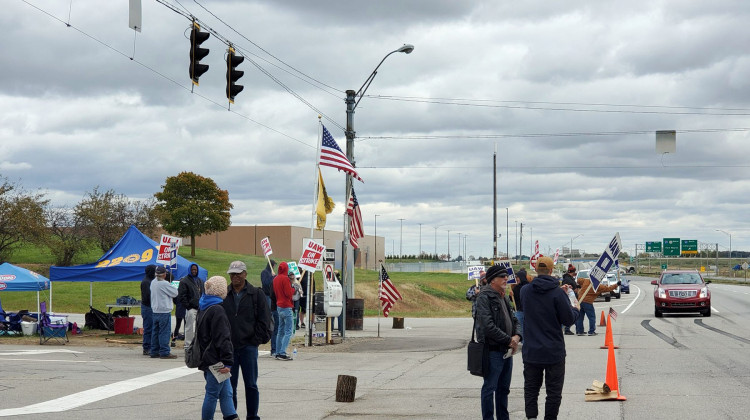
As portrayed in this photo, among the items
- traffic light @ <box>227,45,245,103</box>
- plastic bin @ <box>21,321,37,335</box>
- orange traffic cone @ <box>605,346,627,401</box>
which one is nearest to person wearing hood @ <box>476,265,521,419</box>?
orange traffic cone @ <box>605,346,627,401</box>

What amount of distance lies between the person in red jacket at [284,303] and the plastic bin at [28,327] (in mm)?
8936

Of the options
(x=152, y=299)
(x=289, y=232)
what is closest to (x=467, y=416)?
(x=152, y=299)

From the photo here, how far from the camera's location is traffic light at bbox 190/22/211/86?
14305 mm

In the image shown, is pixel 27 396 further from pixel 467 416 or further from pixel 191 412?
pixel 467 416

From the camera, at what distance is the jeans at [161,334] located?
17.5 meters

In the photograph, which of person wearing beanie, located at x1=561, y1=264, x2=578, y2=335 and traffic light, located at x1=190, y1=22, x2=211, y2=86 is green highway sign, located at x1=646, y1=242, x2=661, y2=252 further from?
traffic light, located at x1=190, y1=22, x2=211, y2=86

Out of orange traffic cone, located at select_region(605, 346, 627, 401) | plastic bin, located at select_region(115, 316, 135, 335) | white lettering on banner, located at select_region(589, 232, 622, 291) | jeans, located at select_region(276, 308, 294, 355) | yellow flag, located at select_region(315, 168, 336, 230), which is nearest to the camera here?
orange traffic cone, located at select_region(605, 346, 627, 401)

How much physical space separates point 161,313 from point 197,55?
583 cm

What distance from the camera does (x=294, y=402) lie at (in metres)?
11.6

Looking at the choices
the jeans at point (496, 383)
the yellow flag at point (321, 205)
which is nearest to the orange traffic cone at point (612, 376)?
the jeans at point (496, 383)

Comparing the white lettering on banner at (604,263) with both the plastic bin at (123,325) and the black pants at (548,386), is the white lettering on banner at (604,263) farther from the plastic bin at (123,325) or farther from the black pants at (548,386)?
the plastic bin at (123,325)

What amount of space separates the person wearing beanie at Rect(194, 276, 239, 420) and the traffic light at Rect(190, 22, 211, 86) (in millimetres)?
6251

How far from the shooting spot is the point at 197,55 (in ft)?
47.1

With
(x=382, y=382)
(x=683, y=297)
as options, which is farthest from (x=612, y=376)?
(x=683, y=297)
